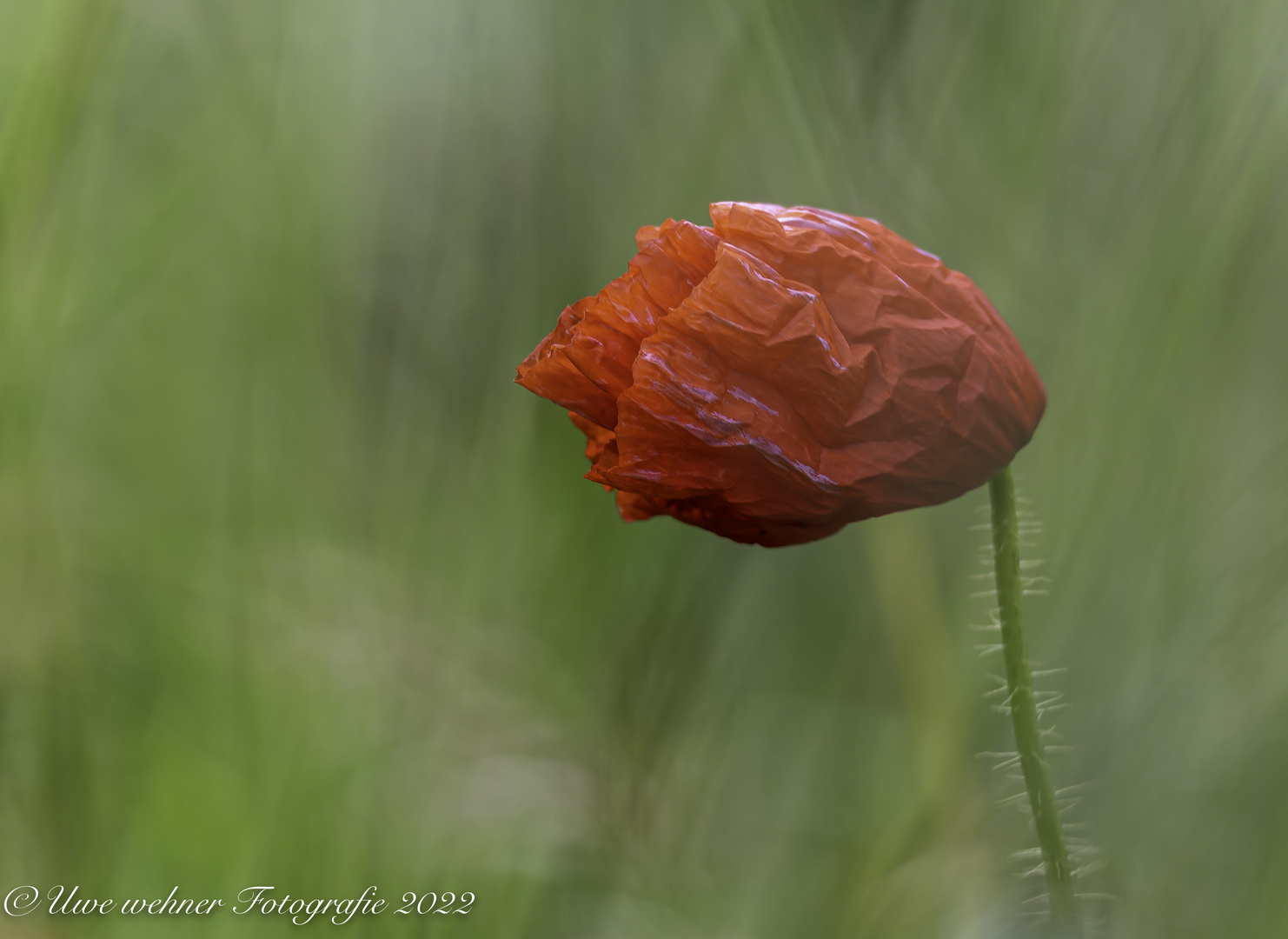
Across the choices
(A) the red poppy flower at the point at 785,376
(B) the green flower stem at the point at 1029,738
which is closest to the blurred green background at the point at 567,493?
(B) the green flower stem at the point at 1029,738

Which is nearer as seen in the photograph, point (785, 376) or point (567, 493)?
point (785, 376)

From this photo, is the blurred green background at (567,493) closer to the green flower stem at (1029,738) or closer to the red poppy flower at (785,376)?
the green flower stem at (1029,738)

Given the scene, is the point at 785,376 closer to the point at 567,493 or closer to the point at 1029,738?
the point at 1029,738

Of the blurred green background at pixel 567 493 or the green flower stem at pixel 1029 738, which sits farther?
the blurred green background at pixel 567 493

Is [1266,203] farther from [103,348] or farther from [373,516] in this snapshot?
[103,348]

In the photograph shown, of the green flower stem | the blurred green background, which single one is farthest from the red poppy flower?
the blurred green background

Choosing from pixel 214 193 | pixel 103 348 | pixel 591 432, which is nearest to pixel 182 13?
pixel 214 193

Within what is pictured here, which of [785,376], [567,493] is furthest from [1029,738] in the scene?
[567,493]
